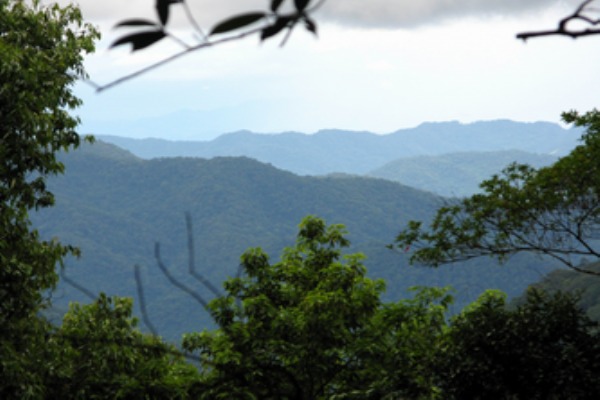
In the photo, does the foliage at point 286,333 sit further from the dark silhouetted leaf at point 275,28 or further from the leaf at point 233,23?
the leaf at point 233,23

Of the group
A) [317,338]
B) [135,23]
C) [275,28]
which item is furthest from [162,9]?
[317,338]

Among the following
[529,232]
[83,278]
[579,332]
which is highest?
[83,278]

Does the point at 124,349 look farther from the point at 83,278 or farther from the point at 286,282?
the point at 83,278

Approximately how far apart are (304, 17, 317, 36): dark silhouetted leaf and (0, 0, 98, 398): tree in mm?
9265

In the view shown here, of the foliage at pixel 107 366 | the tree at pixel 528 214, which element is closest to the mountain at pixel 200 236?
the tree at pixel 528 214

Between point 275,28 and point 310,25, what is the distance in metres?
0.06

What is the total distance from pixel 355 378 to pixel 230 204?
611ft

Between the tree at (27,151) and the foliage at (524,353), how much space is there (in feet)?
17.7

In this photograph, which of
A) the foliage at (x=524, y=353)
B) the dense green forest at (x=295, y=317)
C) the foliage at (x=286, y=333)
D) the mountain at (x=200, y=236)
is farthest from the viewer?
the mountain at (x=200, y=236)

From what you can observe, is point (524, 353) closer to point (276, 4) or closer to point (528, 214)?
point (528, 214)

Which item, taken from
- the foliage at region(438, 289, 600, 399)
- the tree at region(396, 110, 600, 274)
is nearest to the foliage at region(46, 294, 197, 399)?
the foliage at region(438, 289, 600, 399)

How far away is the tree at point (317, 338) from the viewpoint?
10602mm

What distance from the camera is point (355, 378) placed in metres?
11.0

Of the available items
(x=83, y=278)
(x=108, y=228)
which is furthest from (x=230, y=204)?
(x=83, y=278)
